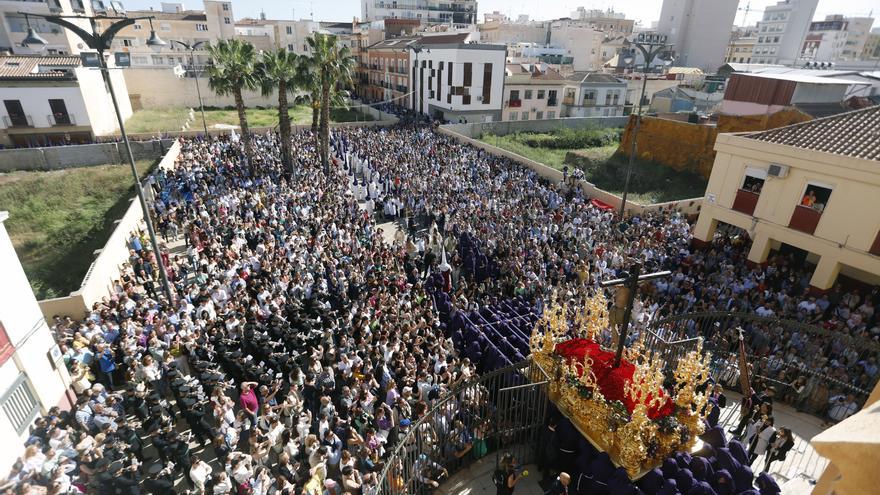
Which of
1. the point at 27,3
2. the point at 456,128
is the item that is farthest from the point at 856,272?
the point at 27,3

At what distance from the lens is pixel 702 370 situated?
6.69 meters

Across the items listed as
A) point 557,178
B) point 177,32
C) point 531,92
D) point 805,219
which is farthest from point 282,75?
point 177,32

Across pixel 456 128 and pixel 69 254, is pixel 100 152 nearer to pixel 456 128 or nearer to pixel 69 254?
pixel 69 254

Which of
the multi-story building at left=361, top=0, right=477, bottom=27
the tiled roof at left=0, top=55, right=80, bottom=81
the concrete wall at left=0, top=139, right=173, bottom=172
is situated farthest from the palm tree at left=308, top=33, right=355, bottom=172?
the multi-story building at left=361, top=0, right=477, bottom=27

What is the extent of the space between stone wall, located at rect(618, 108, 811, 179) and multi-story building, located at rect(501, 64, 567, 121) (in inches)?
495

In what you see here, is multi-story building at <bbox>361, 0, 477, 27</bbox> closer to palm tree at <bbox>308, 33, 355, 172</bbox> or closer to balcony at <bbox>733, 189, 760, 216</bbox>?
palm tree at <bbox>308, 33, 355, 172</bbox>

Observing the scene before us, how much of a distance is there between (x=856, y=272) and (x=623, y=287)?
41.5 feet

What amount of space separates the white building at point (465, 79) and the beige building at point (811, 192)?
1019 inches

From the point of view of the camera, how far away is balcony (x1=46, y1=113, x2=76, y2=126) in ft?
104

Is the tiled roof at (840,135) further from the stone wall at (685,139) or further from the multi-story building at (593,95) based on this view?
the multi-story building at (593,95)

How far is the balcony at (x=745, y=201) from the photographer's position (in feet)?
52.0

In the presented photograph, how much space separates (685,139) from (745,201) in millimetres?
14279

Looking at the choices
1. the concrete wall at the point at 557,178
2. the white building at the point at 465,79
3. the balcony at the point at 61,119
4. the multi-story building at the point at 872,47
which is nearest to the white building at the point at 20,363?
the concrete wall at the point at 557,178

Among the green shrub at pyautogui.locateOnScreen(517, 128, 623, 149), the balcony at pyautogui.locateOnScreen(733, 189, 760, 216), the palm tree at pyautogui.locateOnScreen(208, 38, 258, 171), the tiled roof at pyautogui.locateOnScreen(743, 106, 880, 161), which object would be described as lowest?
the green shrub at pyautogui.locateOnScreen(517, 128, 623, 149)
